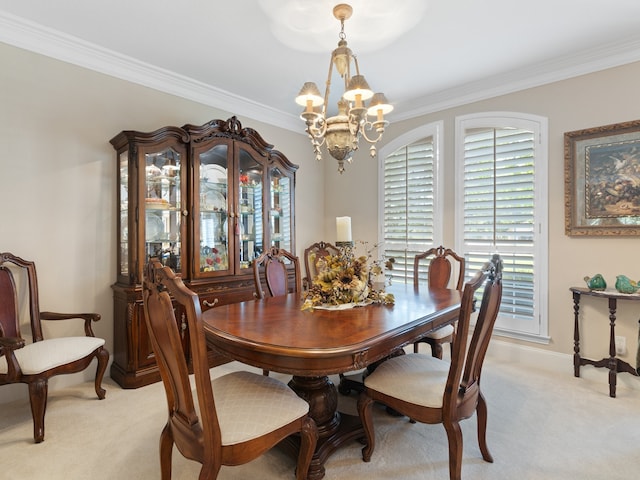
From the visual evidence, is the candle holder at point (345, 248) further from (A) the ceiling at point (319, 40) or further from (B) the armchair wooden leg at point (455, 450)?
(A) the ceiling at point (319, 40)

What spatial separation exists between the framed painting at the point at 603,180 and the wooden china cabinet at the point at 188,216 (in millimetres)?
2713

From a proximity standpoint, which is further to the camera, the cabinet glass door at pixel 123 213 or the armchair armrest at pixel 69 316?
the cabinet glass door at pixel 123 213

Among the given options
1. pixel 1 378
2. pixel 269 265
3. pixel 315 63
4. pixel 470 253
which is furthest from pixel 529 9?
pixel 1 378

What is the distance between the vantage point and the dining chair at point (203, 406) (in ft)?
3.93

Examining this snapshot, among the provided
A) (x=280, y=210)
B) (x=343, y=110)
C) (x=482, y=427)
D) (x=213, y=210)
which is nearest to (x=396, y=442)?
(x=482, y=427)

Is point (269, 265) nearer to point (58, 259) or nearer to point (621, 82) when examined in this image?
point (58, 259)

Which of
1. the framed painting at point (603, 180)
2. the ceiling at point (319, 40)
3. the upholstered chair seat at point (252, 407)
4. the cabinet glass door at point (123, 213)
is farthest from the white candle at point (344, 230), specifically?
the framed painting at point (603, 180)

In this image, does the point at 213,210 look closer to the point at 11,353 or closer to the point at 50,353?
the point at 50,353

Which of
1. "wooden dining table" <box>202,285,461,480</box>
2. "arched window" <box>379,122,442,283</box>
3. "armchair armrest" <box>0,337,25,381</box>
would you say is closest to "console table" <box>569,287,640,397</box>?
"wooden dining table" <box>202,285,461,480</box>

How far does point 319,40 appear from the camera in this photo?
8.55 feet

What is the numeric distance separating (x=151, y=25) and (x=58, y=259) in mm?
1838

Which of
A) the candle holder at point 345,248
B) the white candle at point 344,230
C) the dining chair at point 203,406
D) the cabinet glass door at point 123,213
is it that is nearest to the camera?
the dining chair at point 203,406

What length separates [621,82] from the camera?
9.12 feet

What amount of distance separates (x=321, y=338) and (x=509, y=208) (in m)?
2.62
